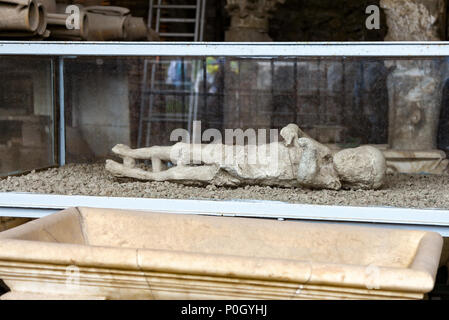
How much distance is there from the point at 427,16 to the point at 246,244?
399cm

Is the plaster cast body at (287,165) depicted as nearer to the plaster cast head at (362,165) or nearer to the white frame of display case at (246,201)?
the plaster cast head at (362,165)

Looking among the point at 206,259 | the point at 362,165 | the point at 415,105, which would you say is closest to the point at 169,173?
the point at 362,165

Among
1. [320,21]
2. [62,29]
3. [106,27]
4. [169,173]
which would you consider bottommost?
[169,173]

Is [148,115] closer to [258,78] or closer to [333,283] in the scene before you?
[258,78]

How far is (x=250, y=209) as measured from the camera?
363 centimetres

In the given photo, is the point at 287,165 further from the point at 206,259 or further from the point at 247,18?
the point at 247,18

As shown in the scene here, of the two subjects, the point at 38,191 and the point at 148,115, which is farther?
the point at 148,115

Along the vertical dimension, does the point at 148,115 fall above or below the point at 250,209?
above

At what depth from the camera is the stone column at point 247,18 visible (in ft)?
26.8

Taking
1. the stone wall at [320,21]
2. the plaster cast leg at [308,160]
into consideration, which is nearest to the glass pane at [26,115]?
the plaster cast leg at [308,160]

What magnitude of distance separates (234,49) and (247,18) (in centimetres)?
461

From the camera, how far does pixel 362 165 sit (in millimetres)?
3928

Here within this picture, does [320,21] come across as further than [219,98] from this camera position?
Yes
